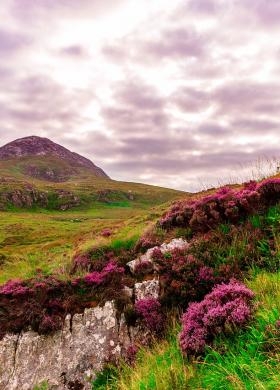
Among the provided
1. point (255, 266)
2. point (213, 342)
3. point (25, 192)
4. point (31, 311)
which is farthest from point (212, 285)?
point (25, 192)

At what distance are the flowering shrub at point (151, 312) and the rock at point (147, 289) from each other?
32cm

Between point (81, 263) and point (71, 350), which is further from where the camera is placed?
point (81, 263)

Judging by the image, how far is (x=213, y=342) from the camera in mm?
5809

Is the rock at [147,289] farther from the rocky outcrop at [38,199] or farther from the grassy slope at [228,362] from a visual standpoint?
the rocky outcrop at [38,199]

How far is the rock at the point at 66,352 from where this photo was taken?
740cm

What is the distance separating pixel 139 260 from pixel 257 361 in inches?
246

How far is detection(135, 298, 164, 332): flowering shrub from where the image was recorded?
7.82 m

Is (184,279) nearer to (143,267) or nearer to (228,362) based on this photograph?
(143,267)

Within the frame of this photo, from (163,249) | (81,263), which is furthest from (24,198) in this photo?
(163,249)

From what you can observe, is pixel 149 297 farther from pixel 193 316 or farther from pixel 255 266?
pixel 255 266

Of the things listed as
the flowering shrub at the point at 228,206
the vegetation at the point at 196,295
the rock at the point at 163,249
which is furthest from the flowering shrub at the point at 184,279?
the flowering shrub at the point at 228,206

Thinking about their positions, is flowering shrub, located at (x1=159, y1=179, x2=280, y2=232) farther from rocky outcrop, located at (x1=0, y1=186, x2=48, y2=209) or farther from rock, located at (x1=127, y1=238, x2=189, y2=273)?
rocky outcrop, located at (x1=0, y1=186, x2=48, y2=209)

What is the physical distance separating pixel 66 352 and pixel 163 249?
4.46 metres

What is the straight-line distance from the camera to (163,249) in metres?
10.8
